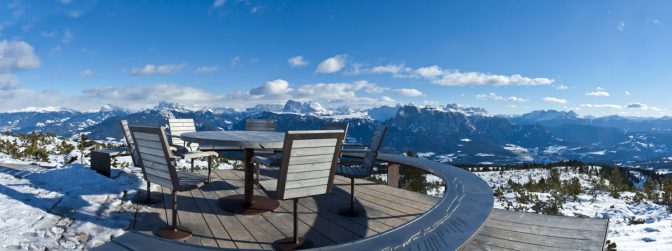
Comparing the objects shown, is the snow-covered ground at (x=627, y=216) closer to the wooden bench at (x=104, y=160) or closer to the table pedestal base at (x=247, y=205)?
the table pedestal base at (x=247, y=205)

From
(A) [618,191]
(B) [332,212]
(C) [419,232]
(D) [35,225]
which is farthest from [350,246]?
(A) [618,191]

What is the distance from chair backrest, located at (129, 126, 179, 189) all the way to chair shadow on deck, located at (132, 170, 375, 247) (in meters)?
0.63

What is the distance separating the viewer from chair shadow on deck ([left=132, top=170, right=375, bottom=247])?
3857 mm

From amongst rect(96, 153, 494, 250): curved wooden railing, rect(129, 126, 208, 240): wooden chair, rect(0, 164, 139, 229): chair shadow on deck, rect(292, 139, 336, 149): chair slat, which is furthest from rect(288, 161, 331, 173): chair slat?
rect(0, 164, 139, 229): chair shadow on deck

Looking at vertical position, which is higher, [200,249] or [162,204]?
[200,249]

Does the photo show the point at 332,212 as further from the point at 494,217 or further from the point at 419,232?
the point at 419,232

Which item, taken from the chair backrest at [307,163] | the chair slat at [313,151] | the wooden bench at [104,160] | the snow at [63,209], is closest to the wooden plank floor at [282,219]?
the snow at [63,209]

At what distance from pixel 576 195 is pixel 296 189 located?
747 centimetres

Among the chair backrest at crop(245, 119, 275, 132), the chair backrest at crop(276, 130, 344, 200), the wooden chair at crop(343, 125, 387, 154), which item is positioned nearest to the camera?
the chair backrest at crop(276, 130, 344, 200)

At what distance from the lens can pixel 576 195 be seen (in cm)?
823

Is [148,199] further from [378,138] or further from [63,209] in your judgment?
[378,138]

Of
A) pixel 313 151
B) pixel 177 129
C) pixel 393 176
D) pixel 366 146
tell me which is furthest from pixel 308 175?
pixel 177 129

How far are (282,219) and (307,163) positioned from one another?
4.63 ft

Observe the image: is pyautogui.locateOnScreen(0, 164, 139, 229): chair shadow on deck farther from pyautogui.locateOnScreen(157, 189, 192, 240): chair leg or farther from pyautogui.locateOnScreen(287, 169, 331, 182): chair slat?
pyautogui.locateOnScreen(287, 169, 331, 182): chair slat
